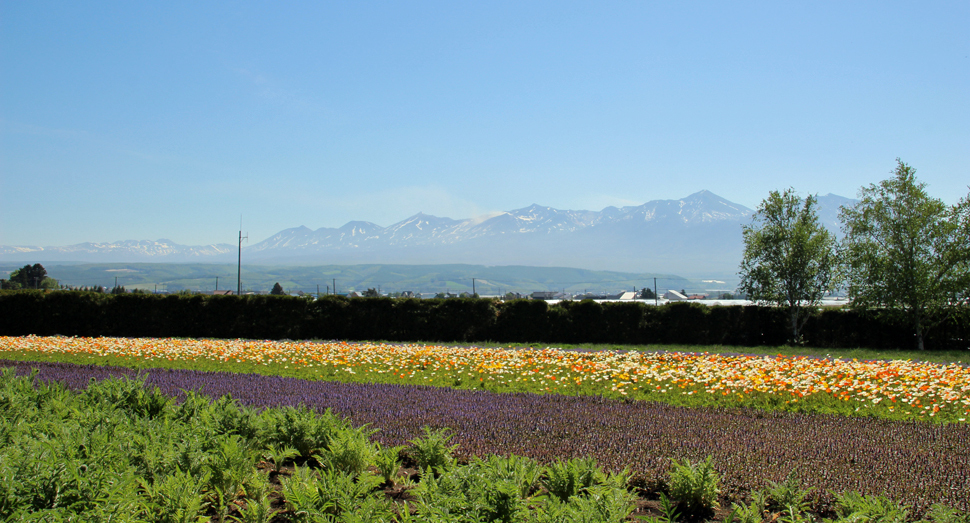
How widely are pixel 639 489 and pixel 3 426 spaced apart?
5.36 metres

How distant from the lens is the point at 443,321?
68.3 ft

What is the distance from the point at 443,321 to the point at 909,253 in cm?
1698

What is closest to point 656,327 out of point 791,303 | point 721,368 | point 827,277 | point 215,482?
point 791,303

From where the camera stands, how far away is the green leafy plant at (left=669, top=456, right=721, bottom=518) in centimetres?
380

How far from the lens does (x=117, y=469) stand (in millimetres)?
3902

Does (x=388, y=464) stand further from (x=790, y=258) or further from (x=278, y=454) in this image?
(x=790, y=258)

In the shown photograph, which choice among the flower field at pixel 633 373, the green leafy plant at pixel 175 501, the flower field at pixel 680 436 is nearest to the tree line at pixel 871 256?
the flower field at pixel 633 373

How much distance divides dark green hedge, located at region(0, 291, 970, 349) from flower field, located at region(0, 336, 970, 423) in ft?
20.9

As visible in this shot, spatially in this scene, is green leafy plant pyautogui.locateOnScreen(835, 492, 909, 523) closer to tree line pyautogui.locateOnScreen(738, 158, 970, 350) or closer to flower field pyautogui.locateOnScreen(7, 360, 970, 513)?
flower field pyautogui.locateOnScreen(7, 360, 970, 513)

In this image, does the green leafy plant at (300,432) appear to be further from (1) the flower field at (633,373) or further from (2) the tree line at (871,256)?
(2) the tree line at (871,256)

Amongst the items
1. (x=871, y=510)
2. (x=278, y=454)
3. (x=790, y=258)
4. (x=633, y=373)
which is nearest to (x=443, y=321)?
(x=633, y=373)

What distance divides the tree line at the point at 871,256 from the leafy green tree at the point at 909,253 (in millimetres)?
27

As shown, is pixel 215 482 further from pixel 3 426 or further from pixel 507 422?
pixel 507 422

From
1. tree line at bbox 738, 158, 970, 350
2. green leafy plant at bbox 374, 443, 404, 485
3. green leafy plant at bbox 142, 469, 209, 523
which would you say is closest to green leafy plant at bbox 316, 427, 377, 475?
green leafy plant at bbox 374, 443, 404, 485
